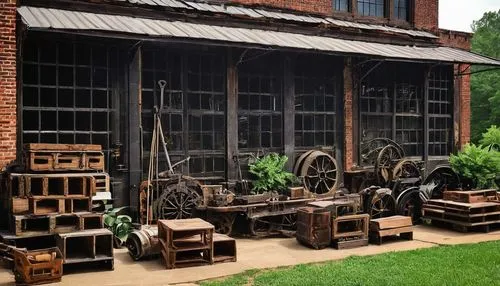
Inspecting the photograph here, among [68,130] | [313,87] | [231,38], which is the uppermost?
[231,38]

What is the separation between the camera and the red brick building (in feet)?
32.3

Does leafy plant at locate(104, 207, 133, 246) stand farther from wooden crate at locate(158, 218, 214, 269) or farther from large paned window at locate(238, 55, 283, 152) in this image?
large paned window at locate(238, 55, 283, 152)

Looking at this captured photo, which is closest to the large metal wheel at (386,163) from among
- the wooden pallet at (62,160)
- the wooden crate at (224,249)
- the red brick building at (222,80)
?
the red brick building at (222,80)

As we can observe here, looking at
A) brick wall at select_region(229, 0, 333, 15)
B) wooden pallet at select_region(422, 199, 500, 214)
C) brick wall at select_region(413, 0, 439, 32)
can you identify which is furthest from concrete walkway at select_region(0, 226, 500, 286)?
brick wall at select_region(413, 0, 439, 32)

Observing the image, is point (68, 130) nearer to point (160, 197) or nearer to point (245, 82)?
point (160, 197)

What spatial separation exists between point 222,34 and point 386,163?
17.9ft

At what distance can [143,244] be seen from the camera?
27.7 ft

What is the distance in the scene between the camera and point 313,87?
1334 cm

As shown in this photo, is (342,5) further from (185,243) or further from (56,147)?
(56,147)

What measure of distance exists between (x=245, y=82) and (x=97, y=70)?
11.5ft

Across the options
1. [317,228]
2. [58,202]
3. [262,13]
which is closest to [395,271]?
[317,228]

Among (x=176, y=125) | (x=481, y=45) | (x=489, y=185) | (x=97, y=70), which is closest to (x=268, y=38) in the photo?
(x=176, y=125)

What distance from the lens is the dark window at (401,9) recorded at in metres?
16.5

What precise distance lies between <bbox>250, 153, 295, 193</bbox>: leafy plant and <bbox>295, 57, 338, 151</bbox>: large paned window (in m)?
1.22
